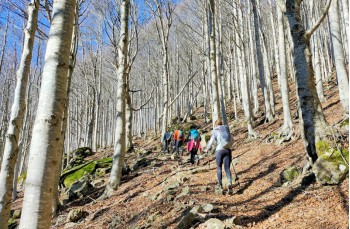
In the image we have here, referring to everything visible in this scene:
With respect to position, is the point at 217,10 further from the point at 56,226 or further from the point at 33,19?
the point at 56,226

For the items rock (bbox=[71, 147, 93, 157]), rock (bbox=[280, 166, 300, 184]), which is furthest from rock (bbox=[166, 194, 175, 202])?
rock (bbox=[71, 147, 93, 157])

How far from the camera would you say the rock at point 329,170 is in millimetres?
4523

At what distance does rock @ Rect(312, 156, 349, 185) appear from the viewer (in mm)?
4523

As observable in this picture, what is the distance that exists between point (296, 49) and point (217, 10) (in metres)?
→ 10.1

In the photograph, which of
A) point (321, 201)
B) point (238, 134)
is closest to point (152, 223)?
point (321, 201)

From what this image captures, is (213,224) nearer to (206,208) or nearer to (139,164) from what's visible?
(206,208)

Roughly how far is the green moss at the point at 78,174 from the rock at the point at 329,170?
10.2m

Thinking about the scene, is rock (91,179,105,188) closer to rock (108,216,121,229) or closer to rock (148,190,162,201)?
rock (148,190,162,201)

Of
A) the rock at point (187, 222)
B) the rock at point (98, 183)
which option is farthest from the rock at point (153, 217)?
the rock at point (98, 183)

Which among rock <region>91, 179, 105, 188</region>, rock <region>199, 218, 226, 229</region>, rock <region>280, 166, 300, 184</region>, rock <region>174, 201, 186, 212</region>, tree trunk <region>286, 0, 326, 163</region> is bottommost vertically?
rock <region>91, 179, 105, 188</region>

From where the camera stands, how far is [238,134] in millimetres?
13695

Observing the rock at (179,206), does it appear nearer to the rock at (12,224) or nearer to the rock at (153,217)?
the rock at (153,217)

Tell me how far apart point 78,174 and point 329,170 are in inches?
423

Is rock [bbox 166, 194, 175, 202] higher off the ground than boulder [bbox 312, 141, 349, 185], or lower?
lower
